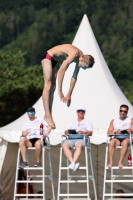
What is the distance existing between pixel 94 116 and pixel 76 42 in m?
2.29

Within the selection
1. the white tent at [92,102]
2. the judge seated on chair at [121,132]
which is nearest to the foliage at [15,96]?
the white tent at [92,102]

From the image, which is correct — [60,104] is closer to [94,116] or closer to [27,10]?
[94,116]

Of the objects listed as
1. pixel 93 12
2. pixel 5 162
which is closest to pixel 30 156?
pixel 5 162

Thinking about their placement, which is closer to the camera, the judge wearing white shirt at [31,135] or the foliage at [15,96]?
the judge wearing white shirt at [31,135]

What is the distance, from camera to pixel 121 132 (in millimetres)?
11828

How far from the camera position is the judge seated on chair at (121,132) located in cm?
1160

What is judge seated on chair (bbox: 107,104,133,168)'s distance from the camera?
38.1ft

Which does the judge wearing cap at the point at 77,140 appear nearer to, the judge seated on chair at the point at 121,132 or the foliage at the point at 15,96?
the judge seated on chair at the point at 121,132

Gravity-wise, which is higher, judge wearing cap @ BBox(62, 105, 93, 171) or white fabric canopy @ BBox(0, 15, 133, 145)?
white fabric canopy @ BBox(0, 15, 133, 145)

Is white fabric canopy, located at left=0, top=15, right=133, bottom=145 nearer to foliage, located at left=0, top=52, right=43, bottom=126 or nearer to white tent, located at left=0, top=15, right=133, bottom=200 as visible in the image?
Answer: white tent, located at left=0, top=15, right=133, bottom=200

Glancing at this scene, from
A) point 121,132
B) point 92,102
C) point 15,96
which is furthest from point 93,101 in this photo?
point 15,96

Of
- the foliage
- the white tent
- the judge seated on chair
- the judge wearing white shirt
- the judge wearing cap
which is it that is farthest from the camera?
the foliage

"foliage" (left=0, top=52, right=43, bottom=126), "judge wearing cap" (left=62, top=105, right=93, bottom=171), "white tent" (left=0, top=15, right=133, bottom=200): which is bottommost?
"judge wearing cap" (left=62, top=105, right=93, bottom=171)

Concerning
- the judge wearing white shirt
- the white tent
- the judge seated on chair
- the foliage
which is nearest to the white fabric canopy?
the white tent
